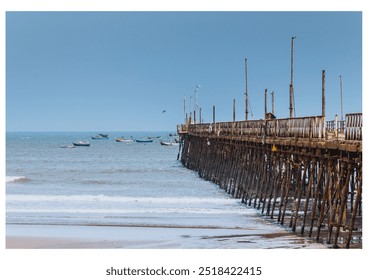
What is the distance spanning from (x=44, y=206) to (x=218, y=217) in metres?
9.03

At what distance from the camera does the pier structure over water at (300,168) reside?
19.3 meters

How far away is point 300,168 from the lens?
24.5m

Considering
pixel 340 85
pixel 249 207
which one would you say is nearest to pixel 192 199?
pixel 249 207

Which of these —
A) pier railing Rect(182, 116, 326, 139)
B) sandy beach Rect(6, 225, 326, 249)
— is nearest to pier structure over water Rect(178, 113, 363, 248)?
pier railing Rect(182, 116, 326, 139)

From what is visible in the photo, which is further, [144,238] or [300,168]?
[300,168]

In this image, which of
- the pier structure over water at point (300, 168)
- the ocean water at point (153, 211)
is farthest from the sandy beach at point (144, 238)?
the pier structure over water at point (300, 168)

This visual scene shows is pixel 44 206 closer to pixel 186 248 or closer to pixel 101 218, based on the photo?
pixel 101 218

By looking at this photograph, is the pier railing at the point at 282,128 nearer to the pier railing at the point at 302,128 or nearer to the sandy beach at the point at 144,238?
the pier railing at the point at 302,128

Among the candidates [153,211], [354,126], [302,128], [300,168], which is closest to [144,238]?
[300,168]

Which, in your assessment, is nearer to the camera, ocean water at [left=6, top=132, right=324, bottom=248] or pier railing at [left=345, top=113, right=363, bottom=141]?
pier railing at [left=345, top=113, right=363, bottom=141]

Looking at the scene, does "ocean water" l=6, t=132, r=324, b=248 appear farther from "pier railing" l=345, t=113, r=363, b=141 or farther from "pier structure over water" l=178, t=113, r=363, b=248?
"pier railing" l=345, t=113, r=363, b=141

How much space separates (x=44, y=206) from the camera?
3238cm

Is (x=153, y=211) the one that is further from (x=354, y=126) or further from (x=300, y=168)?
(x=354, y=126)

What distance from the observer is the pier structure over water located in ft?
63.5
